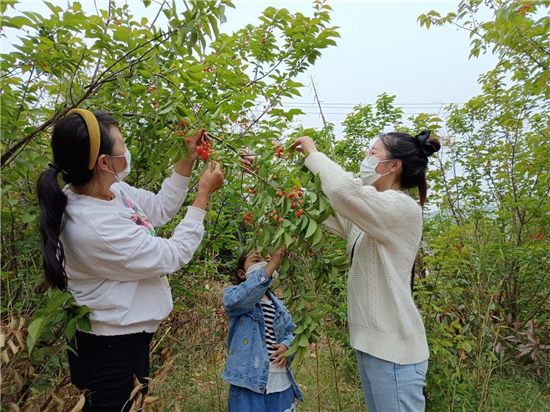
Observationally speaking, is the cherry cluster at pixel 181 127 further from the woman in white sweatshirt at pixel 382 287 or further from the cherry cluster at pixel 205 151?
the woman in white sweatshirt at pixel 382 287

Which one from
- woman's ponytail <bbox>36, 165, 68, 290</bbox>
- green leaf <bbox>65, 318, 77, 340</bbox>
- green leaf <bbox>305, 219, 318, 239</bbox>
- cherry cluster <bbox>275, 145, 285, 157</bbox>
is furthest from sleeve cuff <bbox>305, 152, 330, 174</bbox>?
green leaf <bbox>65, 318, 77, 340</bbox>

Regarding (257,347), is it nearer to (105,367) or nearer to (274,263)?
(274,263)

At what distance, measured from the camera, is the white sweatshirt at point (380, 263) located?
1541 millimetres

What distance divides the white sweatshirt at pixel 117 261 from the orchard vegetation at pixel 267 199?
10 cm

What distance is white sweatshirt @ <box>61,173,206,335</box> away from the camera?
4.67 feet

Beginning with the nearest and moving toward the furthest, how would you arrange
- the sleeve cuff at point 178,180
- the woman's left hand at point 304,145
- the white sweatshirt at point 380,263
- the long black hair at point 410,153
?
the white sweatshirt at point 380,263, the woman's left hand at point 304,145, the long black hair at point 410,153, the sleeve cuff at point 178,180

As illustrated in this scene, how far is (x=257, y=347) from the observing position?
6.96ft

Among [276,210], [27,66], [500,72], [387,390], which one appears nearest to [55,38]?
[27,66]

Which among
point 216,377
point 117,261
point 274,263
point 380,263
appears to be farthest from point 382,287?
point 216,377

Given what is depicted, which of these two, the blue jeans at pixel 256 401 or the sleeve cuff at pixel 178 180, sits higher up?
the sleeve cuff at pixel 178 180

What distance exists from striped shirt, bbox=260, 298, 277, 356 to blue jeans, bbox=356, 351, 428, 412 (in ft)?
2.39

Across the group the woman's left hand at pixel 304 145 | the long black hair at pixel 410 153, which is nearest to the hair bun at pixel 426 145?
the long black hair at pixel 410 153

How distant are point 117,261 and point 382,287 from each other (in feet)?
3.55

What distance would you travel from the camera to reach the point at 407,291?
66.4 inches
